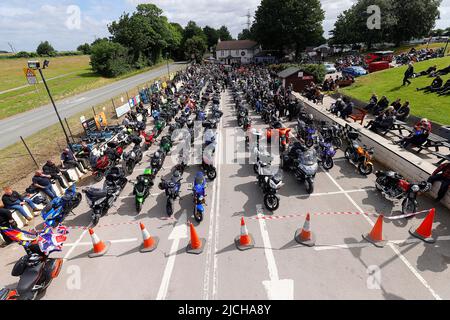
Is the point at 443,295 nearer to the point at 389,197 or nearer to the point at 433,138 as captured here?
the point at 389,197

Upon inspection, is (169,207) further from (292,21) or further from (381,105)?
(292,21)

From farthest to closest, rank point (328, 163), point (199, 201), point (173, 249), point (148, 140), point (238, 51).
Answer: point (238, 51)
point (148, 140)
point (328, 163)
point (199, 201)
point (173, 249)

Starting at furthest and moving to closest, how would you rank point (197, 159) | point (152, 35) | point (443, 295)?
point (152, 35)
point (197, 159)
point (443, 295)

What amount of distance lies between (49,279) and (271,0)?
59654 millimetres

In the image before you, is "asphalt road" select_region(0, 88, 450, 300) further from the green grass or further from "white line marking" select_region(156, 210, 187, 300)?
the green grass

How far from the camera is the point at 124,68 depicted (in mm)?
54500

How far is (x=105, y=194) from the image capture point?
7.95 meters

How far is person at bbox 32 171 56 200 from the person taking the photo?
8888 millimetres

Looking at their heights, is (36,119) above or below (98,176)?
below

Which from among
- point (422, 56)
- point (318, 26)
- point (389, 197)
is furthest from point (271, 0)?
point (389, 197)

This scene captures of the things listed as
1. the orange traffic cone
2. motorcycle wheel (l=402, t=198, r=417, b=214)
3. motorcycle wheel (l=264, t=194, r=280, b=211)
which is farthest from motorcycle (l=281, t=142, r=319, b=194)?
motorcycle wheel (l=402, t=198, r=417, b=214)

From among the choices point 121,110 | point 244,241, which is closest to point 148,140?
point 121,110

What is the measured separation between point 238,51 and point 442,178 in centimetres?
7719

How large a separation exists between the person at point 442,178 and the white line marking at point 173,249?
302 inches
